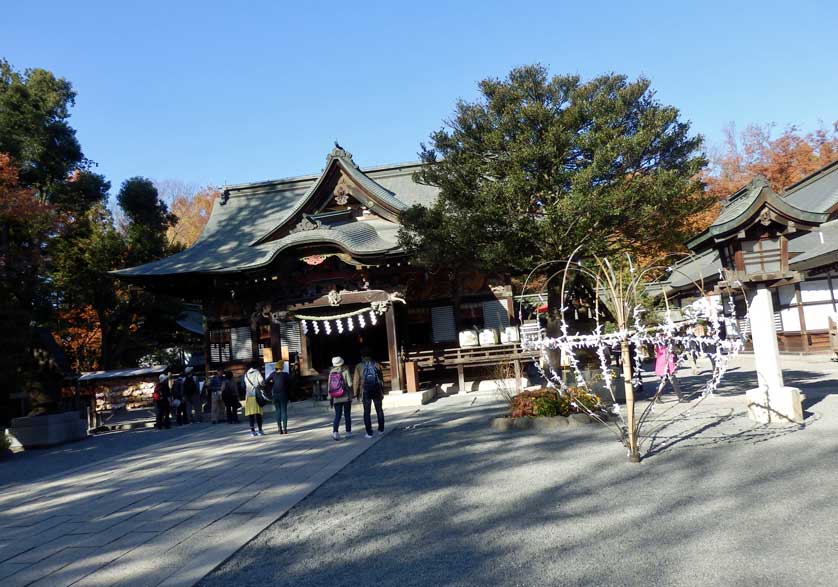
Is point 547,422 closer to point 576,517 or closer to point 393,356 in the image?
point 576,517

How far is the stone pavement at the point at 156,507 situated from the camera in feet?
16.2

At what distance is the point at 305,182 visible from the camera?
24422 millimetres

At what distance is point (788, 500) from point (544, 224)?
709 cm

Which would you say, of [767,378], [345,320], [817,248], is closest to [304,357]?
[345,320]

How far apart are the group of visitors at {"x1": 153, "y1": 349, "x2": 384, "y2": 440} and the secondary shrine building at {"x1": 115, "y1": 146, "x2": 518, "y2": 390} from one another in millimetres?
1960

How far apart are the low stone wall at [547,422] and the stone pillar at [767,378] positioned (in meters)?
2.49

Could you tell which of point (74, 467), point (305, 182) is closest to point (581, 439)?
point (74, 467)

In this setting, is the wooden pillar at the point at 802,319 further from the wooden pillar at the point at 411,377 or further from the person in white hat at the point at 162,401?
the person in white hat at the point at 162,401

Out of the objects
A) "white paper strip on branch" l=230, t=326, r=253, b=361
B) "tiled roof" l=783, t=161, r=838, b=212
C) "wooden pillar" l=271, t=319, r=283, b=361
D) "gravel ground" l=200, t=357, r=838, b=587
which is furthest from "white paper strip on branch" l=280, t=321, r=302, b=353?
"tiled roof" l=783, t=161, r=838, b=212

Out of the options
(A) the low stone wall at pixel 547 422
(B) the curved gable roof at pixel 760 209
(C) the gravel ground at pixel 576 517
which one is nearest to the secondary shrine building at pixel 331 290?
(A) the low stone wall at pixel 547 422

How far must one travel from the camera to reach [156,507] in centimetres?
689

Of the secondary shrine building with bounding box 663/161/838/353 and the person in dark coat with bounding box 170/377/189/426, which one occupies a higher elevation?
the secondary shrine building with bounding box 663/161/838/353

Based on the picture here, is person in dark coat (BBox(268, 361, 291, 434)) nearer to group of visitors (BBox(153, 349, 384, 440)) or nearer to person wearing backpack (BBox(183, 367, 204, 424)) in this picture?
group of visitors (BBox(153, 349, 384, 440))

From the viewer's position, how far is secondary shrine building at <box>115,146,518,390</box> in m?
17.3
